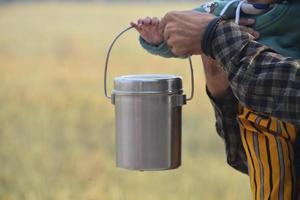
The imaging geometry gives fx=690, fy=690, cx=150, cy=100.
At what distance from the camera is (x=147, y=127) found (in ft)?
4.38

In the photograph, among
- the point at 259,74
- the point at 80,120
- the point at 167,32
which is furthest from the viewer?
the point at 80,120

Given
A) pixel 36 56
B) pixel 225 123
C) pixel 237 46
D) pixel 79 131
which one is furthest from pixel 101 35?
pixel 237 46

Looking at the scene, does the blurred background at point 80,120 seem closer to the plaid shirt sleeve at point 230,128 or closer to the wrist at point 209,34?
the plaid shirt sleeve at point 230,128

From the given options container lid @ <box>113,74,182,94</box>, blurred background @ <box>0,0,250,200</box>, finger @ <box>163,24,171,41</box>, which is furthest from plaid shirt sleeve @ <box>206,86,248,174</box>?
blurred background @ <box>0,0,250,200</box>

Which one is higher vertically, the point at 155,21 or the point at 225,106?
the point at 155,21

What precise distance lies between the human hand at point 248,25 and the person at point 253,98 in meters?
0.11

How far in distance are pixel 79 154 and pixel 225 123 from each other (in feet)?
3.66

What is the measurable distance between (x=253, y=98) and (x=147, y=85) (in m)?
0.26

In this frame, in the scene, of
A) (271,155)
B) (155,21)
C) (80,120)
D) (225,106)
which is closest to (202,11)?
(155,21)

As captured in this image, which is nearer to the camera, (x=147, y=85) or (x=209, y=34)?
(x=209, y=34)

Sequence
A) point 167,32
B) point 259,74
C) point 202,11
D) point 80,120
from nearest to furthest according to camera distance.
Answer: point 259,74
point 167,32
point 202,11
point 80,120

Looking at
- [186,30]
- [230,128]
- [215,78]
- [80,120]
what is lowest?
[80,120]

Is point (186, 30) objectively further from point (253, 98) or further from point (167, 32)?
point (253, 98)

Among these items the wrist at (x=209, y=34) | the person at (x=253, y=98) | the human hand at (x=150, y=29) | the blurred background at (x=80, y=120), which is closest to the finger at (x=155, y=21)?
the human hand at (x=150, y=29)
